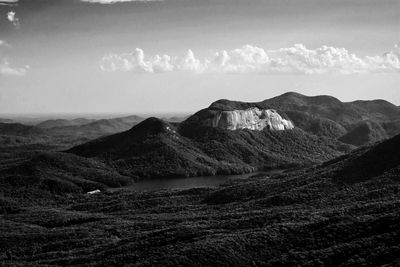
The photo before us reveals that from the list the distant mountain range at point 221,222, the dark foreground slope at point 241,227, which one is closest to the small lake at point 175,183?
the distant mountain range at point 221,222

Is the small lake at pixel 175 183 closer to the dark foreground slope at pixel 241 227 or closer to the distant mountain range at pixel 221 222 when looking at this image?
the distant mountain range at pixel 221 222

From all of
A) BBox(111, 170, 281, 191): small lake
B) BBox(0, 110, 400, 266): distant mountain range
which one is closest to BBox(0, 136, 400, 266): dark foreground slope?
BBox(0, 110, 400, 266): distant mountain range

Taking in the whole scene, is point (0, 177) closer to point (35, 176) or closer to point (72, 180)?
point (35, 176)

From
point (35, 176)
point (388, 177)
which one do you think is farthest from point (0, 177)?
point (388, 177)

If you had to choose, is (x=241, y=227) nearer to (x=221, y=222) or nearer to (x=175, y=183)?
(x=221, y=222)

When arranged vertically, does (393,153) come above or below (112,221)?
above

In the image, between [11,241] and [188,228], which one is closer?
[188,228]

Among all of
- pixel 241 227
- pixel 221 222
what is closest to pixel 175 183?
pixel 221 222

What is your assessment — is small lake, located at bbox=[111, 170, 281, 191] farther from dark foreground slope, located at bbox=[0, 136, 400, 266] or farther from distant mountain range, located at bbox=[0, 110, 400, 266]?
dark foreground slope, located at bbox=[0, 136, 400, 266]
